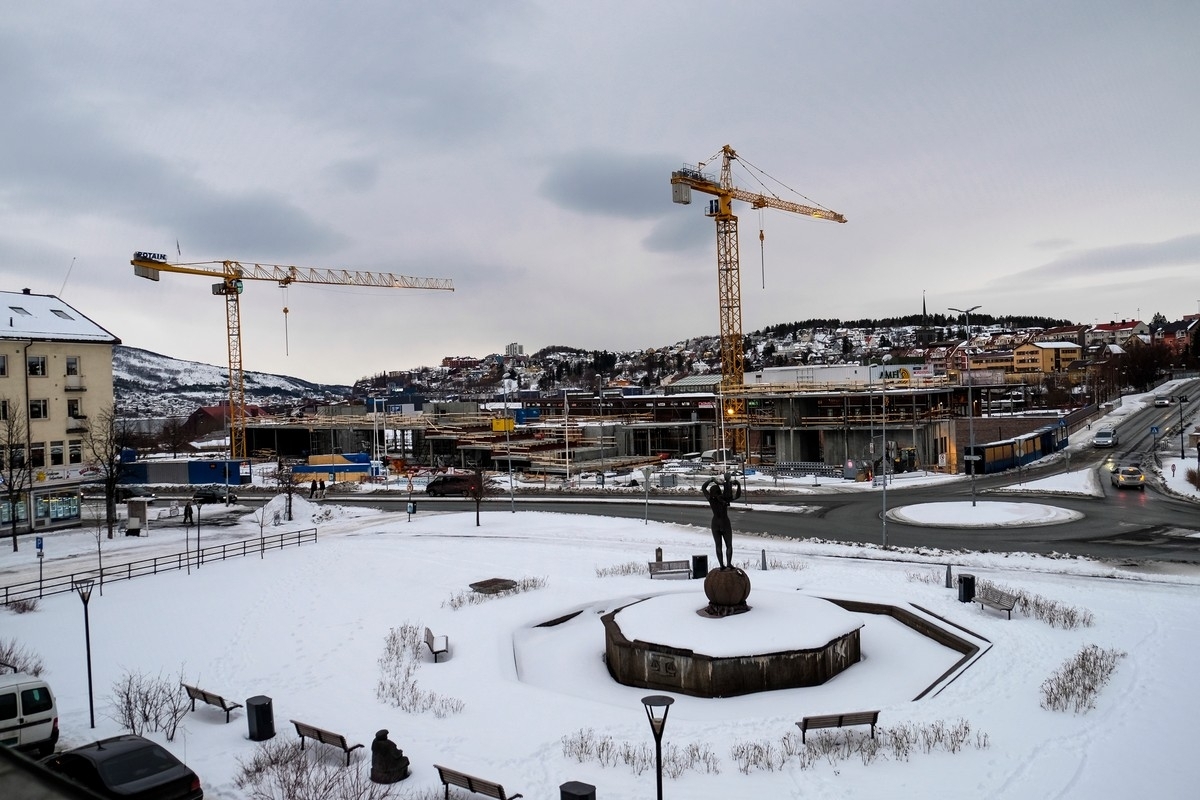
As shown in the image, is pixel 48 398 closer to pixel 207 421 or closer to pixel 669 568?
pixel 669 568

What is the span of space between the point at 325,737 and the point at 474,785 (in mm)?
3845

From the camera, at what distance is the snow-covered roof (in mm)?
42469

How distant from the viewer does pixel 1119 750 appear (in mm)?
12562

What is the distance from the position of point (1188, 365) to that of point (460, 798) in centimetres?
19755

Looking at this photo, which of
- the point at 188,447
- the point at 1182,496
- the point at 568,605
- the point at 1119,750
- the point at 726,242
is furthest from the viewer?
the point at 188,447

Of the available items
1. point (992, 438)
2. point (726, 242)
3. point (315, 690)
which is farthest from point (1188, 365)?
point (315, 690)

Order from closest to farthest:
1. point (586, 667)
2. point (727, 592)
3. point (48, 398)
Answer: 1. point (586, 667)
2. point (727, 592)
3. point (48, 398)

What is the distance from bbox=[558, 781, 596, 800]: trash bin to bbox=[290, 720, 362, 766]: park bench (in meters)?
4.40

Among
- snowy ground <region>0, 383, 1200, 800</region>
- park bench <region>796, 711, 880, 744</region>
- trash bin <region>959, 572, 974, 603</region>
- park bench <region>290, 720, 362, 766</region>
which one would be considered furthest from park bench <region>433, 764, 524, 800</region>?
trash bin <region>959, 572, 974, 603</region>

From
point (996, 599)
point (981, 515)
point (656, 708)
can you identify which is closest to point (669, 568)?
point (996, 599)

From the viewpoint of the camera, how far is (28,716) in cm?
1330

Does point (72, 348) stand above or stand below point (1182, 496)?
above

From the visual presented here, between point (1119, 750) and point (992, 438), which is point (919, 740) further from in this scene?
point (992, 438)

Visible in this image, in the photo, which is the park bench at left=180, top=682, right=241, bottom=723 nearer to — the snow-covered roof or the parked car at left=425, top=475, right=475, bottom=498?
the snow-covered roof
